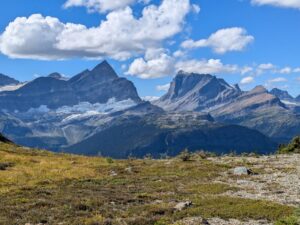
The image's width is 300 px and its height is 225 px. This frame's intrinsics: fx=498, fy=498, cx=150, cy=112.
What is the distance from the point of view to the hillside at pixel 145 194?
3128 centimetres

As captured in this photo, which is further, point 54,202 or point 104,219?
point 54,202

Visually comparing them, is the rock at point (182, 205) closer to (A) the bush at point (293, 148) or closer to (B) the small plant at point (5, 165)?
(B) the small plant at point (5, 165)

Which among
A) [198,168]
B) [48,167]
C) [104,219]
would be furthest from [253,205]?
[48,167]

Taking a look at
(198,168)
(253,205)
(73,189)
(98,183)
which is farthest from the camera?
(198,168)

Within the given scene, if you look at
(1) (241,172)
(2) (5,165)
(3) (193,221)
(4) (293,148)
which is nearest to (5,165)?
(2) (5,165)

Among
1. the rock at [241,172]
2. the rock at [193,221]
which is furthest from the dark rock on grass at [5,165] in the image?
the rock at [193,221]

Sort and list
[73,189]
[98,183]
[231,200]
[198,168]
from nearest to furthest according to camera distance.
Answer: [231,200], [73,189], [98,183], [198,168]

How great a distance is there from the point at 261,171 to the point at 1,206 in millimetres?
30658

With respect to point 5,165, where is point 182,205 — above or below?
below

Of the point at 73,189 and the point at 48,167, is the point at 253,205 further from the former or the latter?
the point at 48,167

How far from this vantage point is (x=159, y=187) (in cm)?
4456

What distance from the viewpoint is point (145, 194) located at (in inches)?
1559

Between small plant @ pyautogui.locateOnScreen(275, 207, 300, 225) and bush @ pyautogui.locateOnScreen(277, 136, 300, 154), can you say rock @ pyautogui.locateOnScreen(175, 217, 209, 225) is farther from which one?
bush @ pyautogui.locateOnScreen(277, 136, 300, 154)

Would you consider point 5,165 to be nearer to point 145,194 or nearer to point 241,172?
point 145,194
